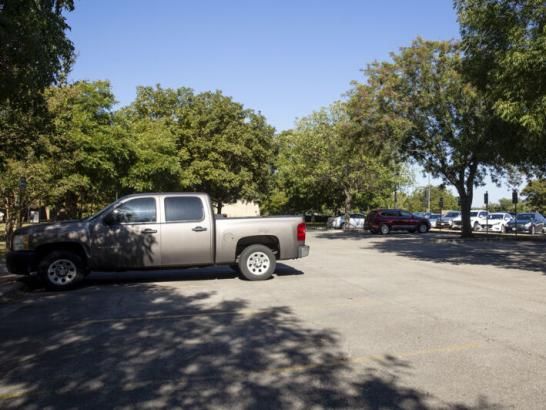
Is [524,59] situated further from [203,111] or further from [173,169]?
[203,111]

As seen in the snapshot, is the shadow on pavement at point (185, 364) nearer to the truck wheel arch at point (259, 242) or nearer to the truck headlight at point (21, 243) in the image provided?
the truck headlight at point (21, 243)

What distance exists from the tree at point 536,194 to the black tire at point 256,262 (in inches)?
2427

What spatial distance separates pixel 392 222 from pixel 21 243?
29.2 m

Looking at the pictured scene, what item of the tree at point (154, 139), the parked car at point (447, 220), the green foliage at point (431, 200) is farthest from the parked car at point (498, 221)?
the green foliage at point (431, 200)

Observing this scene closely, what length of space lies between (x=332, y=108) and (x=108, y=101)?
2302 centimetres

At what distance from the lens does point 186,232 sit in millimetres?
10633

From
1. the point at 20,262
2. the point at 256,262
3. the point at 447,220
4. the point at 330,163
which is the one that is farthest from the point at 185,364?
the point at 447,220

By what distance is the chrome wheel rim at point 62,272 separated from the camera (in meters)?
9.95

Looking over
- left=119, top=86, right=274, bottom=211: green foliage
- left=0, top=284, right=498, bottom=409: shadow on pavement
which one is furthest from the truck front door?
left=119, top=86, right=274, bottom=211: green foliage

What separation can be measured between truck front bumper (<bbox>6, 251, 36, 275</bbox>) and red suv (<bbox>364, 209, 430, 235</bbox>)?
28381 millimetres

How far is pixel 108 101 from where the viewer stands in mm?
25422

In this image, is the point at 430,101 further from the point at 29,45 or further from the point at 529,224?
the point at 29,45

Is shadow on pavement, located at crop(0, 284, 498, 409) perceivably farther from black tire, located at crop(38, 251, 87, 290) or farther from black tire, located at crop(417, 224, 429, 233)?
black tire, located at crop(417, 224, 429, 233)

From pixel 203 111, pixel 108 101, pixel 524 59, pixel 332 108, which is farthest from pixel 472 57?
pixel 203 111
